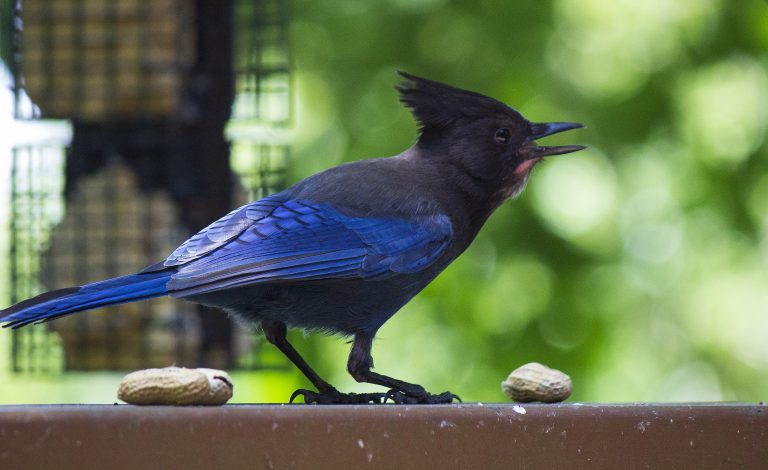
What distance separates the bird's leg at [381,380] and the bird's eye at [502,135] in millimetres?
732

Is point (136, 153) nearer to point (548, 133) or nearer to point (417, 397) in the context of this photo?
point (548, 133)

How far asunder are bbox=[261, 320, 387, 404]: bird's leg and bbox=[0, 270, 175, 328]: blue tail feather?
21.2 inches

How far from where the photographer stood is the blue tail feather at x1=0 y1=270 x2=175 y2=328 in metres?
2.35

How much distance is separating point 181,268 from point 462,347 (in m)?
2.65

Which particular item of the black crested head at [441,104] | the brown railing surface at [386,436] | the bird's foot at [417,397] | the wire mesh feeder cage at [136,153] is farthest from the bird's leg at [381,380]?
the wire mesh feeder cage at [136,153]

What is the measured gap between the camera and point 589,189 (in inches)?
213

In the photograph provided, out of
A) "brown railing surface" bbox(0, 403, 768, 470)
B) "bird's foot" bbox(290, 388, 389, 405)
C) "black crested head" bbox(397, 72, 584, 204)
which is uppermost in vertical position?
"black crested head" bbox(397, 72, 584, 204)

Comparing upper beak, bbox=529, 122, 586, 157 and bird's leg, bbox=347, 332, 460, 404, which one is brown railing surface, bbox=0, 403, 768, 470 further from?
upper beak, bbox=529, 122, 586, 157

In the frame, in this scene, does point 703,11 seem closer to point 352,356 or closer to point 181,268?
point 352,356

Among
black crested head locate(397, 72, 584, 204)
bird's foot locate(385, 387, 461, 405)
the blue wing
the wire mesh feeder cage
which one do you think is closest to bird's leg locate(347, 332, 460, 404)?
bird's foot locate(385, 387, 461, 405)

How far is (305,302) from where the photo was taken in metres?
2.93

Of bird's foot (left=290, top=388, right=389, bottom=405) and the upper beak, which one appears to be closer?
bird's foot (left=290, top=388, right=389, bottom=405)

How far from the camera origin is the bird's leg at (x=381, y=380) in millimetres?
2852

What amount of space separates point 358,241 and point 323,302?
0.62ft
